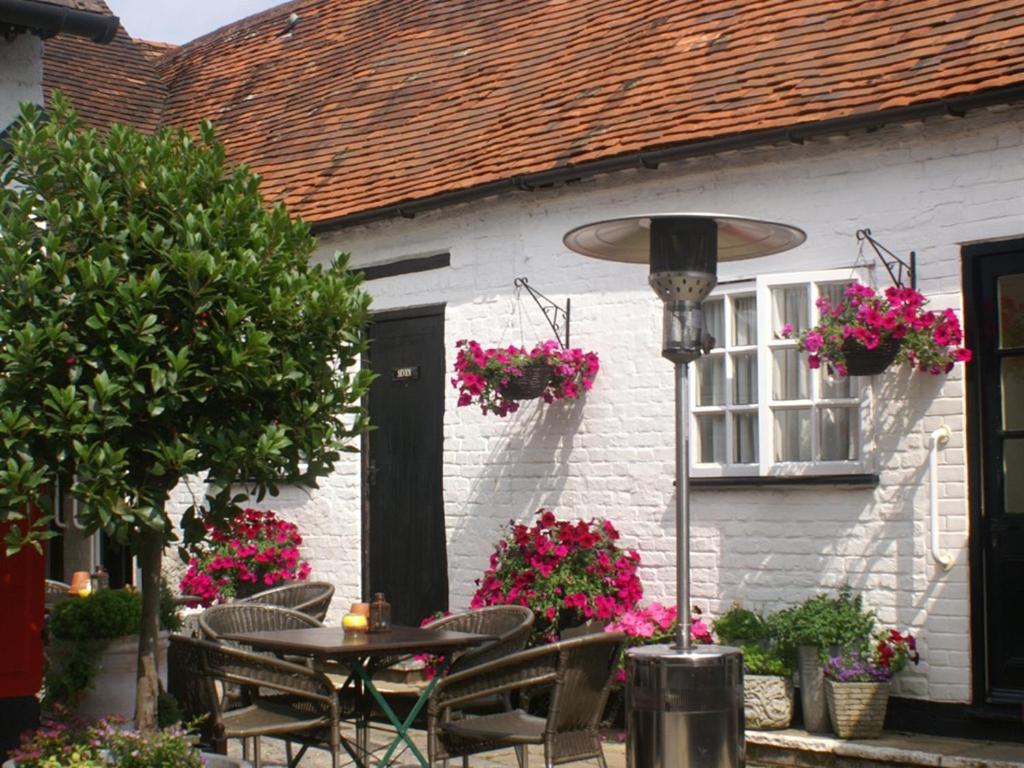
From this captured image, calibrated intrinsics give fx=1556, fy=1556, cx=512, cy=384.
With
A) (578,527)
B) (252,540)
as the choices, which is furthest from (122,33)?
(578,527)

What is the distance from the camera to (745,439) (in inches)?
386

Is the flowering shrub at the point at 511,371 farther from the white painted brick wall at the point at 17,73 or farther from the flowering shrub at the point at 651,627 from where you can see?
the white painted brick wall at the point at 17,73

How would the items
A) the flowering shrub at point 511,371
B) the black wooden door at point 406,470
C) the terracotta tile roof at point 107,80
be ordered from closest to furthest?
the flowering shrub at point 511,371 → the black wooden door at point 406,470 → the terracotta tile roof at point 107,80

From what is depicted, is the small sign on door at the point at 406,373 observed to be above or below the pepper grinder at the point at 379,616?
above

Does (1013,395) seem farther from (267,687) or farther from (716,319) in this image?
(267,687)

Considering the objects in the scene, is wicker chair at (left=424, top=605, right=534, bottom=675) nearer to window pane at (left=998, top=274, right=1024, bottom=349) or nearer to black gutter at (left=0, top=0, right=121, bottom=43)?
window pane at (left=998, top=274, right=1024, bottom=349)

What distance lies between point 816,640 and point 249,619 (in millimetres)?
3128

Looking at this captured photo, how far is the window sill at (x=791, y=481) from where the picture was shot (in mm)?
9055

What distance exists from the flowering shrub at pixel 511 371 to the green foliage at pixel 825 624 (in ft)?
7.57

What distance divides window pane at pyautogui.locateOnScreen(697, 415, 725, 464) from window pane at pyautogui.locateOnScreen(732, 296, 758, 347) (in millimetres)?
514

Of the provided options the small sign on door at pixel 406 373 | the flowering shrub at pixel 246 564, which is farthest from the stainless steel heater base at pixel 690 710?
the flowering shrub at pixel 246 564

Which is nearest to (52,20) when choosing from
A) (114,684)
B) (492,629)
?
(114,684)

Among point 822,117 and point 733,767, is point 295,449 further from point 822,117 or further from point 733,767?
point 822,117

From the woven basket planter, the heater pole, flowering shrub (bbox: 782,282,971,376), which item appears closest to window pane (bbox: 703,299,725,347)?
flowering shrub (bbox: 782,282,971,376)
